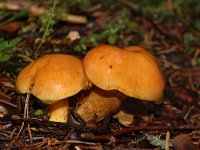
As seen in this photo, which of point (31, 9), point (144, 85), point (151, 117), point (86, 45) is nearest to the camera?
point (144, 85)

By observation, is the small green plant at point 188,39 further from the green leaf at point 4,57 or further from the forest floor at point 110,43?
the green leaf at point 4,57

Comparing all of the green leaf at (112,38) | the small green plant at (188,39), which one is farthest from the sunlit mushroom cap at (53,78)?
the small green plant at (188,39)

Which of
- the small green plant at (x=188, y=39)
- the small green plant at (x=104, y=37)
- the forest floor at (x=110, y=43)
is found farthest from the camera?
the small green plant at (x=188, y=39)

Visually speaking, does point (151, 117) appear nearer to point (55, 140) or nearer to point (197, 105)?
point (197, 105)

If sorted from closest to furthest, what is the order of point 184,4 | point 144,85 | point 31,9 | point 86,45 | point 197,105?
point 144,85 → point 197,105 → point 86,45 → point 31,9 → point 184,4

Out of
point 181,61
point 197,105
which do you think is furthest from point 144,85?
point 181,61

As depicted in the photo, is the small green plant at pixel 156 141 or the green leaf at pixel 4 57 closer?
the small green plant at pixel 156 141

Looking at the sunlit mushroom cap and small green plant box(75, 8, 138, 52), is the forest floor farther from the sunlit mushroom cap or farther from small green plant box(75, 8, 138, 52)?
the sunlit mushroom cap
